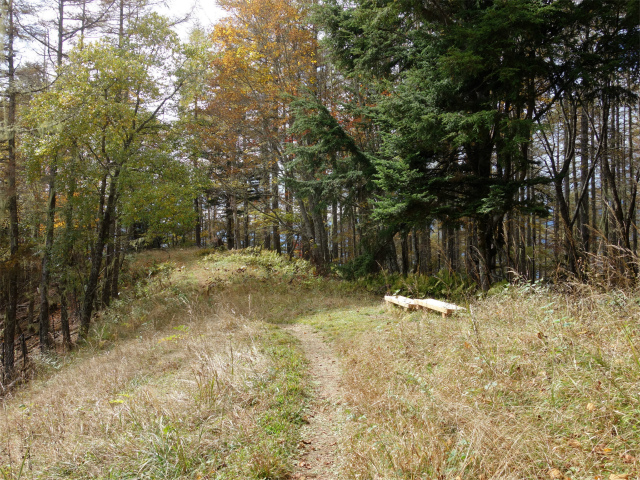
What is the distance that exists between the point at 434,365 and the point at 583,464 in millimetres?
2043

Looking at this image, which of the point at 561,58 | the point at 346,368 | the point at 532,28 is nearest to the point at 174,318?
the point at 346,368

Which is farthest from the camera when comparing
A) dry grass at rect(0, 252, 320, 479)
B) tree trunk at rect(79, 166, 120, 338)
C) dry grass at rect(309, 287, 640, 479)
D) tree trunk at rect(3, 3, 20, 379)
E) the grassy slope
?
tree trunk at rect(3, 3, 20, 379)

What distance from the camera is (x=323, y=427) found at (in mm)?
3539

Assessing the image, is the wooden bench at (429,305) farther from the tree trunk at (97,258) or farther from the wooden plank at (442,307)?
the tree trunk at (97,258)

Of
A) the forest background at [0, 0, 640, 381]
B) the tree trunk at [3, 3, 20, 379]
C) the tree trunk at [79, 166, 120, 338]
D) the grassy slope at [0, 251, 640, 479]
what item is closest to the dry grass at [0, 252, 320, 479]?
the grassy slope at [0, 251, 640, 479]

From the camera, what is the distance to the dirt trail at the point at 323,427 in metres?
2.88

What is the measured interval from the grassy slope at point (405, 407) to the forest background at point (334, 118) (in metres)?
1.92

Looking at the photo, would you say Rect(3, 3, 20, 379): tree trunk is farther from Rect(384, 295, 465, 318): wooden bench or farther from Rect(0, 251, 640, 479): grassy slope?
Rect(384, 295, 465, 318): wooden bench

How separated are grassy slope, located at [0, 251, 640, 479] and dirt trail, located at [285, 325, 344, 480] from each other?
0.13 metres

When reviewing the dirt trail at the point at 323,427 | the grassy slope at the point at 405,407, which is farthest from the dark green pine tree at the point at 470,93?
the dirt trail at the point at 323,427

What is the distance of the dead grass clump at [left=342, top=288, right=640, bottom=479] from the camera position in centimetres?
230

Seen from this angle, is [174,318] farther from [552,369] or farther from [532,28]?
[532,28]

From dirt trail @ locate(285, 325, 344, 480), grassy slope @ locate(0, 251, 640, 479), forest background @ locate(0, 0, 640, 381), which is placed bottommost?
dirt trail @ locate(285, 325, 344, 480)

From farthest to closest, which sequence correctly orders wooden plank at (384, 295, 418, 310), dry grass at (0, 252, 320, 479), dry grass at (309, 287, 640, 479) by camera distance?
wooden plank at (384, 295, 418, 310) → dry grass at (0, 252, 320, 479) → dry grass at (309, 287, 640, 479)
